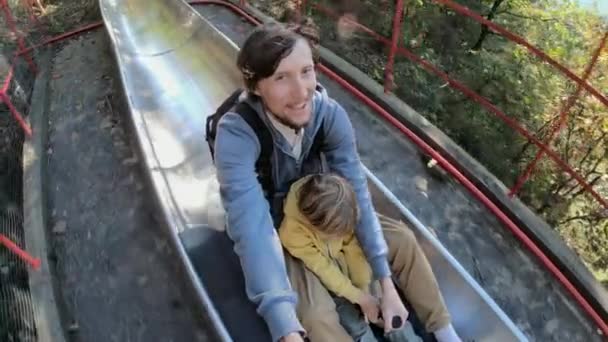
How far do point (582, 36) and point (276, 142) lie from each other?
10548 millimetres

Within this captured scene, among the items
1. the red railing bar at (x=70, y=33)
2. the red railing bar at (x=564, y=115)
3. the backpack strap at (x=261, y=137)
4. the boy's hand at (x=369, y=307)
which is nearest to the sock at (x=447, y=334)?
the boy's hand at (x=369, y=307)

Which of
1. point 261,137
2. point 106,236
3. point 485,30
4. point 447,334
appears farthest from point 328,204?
point 485,30

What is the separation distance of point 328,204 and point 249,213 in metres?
0.36

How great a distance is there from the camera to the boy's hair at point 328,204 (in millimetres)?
2105

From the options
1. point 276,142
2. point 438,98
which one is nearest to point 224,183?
point 276,142

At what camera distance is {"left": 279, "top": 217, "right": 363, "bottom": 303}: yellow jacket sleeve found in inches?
88.7

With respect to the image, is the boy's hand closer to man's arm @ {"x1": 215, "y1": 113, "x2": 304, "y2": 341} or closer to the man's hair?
man's arm @ {"x1": 215, "y1": 113, "x2": 304, "y2": 341}

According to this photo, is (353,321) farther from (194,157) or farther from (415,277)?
(194,157)

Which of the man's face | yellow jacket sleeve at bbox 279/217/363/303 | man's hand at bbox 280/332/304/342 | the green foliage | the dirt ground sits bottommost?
the green foliage

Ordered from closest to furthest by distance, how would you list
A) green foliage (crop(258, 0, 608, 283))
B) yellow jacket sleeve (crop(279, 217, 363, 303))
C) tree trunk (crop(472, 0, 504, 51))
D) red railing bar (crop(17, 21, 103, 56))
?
yellow jacket sleeve (crop(279, 217, 363, 303)) → red railing bar (crop(17, 21, 103, 56)) → green foliage (crop(258, 0, 608, 283)) → tree trunk (crop(472, 0, 504, 51))

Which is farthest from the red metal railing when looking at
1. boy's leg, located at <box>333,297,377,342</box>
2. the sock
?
boy's leg, located at <box>333,297,377,342</box>

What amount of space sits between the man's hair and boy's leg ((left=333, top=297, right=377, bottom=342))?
3.50ft

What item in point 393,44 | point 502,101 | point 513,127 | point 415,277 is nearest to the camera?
point 415,277

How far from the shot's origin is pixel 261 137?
2.25 m
